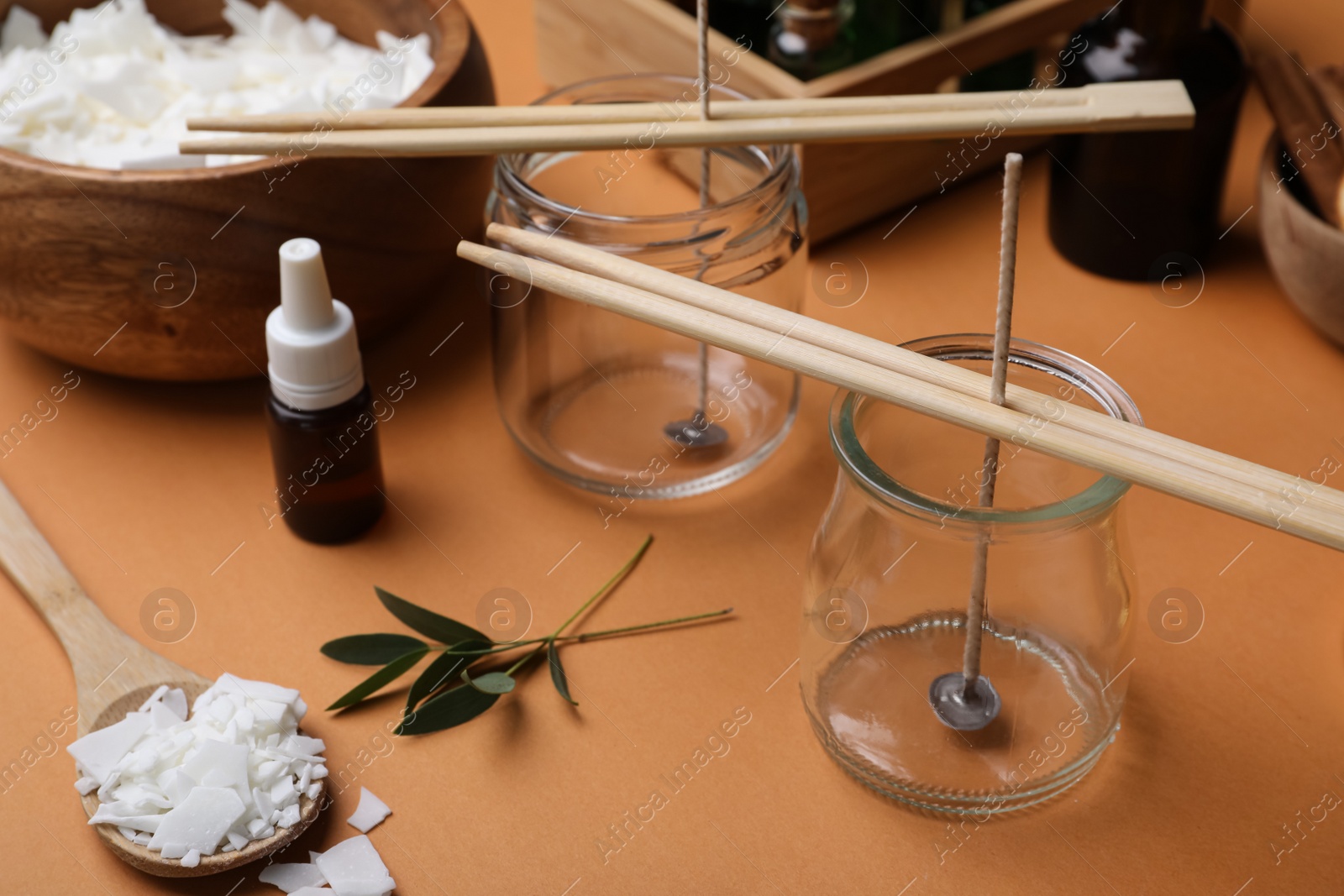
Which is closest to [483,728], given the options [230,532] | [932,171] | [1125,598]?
[230,532]

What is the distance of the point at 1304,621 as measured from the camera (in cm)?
69

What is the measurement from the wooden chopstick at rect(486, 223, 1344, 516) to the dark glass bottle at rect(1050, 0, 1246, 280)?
1.29ft

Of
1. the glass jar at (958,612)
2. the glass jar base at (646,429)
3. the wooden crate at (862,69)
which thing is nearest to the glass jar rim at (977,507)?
the glass jar at (958,612)

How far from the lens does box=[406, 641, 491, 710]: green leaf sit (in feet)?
2.09

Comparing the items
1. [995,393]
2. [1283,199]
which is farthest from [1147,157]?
[995,393]

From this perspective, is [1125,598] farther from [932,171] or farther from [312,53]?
[312,53]

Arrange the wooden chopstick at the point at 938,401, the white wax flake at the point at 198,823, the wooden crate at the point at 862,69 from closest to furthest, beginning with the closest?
the wooden chopstick at the point at 938,401 → the white wax flake at the point at 198,823 → the wooden crate at the point at 862,69

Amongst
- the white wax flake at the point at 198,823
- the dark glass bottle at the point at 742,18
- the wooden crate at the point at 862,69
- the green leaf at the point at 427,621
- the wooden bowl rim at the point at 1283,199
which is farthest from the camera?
the dark glass bottle at the point at 742,18

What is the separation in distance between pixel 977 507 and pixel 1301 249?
403mm

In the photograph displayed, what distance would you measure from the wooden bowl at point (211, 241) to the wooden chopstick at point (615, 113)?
5 cm

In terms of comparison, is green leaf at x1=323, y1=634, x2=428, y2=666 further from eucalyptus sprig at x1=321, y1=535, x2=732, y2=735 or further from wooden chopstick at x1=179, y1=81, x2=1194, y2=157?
wooden chopstick at x1=179, y1=81, x2=1194, y2=157

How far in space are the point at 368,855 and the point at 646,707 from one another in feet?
0.51

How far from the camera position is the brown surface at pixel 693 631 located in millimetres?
587

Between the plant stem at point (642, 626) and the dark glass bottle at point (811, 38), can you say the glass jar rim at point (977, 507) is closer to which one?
the plant stem at point (642, 626)
